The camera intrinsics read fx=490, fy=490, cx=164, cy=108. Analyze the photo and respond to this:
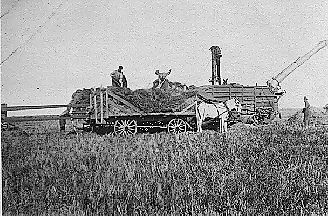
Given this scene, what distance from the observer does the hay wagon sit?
1.50 metres

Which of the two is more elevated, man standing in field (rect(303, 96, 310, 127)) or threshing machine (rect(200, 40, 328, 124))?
threshing machine (rect(200, 40, 328, 124))

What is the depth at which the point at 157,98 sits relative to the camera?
4.91 ft

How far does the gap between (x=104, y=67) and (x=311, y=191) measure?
0.73 m

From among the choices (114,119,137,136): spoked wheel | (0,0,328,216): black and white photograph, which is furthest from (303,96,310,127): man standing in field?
(114,119,137,136): spoked wheel

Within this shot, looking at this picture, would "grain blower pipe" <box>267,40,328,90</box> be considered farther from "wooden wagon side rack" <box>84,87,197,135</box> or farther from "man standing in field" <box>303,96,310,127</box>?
"wooden wagon side rack" <box>84,87,197,135</box>

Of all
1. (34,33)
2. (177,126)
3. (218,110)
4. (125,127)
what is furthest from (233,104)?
(34,33)

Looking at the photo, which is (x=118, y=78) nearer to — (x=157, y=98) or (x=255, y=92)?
(x=157, y=98)

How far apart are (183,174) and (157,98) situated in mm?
243

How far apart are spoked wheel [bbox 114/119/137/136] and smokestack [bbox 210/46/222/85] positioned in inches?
11.0

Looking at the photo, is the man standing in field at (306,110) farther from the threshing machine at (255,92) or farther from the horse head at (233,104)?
the horse head at (233,104)

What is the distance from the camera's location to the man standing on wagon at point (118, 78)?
59.7 inches

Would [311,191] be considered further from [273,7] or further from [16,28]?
[16,28]

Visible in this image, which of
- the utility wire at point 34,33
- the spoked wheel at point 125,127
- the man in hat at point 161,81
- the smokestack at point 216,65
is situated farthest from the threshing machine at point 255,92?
the utility wire at point 34,33

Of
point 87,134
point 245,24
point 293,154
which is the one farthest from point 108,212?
point 245,24
